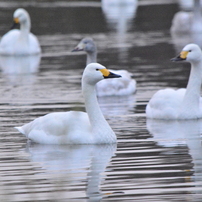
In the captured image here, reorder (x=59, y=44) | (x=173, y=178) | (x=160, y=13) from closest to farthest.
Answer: (x=173, y=178) < (x=59, y=44) < (x=160, y=13)

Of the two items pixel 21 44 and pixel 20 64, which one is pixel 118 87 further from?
pixel 21 44

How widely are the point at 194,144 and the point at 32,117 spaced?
3.32 metres

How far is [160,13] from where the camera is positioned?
35.0 m

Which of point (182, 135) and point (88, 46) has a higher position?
point (88, 46)

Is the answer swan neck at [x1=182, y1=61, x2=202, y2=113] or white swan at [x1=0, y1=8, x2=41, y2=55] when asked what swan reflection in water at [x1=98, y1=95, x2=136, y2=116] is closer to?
swan neck at [x1=182, y1=61, x2=202, y2=113]

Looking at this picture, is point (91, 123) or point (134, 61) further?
point (134, 61)

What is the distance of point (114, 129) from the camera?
38.2ft

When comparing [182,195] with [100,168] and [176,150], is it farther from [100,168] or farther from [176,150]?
[176,150]

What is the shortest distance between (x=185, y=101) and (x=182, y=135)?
1.60m

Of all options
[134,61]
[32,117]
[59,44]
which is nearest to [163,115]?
[32,117]

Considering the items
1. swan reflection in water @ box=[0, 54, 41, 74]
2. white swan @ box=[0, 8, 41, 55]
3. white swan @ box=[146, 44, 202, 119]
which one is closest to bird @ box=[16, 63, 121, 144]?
white swan @ box=[146, 44, 202, 119]

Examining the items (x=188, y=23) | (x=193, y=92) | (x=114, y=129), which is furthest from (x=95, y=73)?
(x=188, y=23)

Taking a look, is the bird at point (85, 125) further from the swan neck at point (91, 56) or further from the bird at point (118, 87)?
the swan neck at point (91, 56)

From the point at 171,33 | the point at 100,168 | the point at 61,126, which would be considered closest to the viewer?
the point at 100,168
